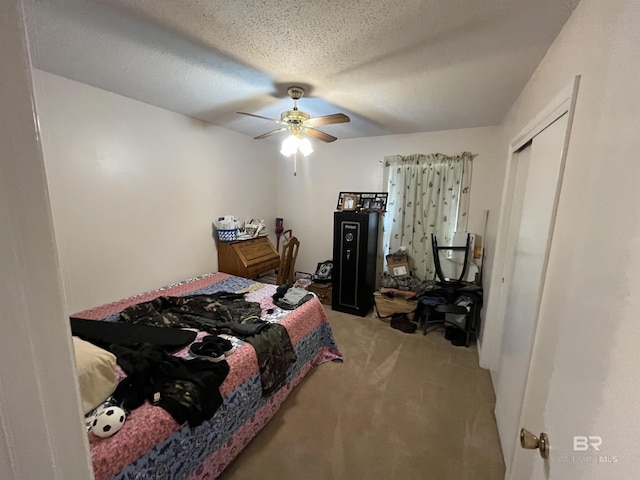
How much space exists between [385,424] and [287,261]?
2.34 m

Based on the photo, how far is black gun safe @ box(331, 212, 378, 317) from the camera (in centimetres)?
339

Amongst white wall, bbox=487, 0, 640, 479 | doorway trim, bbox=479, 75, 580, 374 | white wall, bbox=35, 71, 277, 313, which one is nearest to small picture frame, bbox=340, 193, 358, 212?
white wall, bbox=35, 71, 277, 313

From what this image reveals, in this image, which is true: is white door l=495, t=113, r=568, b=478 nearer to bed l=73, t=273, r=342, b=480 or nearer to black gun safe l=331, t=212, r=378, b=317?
bed l=73, t=273, r=342, b=480

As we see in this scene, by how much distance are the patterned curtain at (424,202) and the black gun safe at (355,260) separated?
0.41 metres

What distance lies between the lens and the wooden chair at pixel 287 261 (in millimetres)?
3688

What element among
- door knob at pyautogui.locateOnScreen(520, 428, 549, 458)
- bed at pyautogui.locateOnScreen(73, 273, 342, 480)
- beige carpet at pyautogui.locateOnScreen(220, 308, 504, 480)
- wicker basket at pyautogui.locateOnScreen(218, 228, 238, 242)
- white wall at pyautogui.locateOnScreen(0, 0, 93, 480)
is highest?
white wall at pyautogui.locateOnScreen(0, 0, 93, 480)

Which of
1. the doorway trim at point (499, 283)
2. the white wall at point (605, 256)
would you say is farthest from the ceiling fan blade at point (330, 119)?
the white wall at point (605, 256)

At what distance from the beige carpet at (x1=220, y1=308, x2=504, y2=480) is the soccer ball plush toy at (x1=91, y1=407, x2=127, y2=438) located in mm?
768

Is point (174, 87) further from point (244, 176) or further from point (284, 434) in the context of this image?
point (284, 434)

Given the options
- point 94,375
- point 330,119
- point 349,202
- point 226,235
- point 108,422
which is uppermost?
point 330,119

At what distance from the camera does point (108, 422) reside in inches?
43.8

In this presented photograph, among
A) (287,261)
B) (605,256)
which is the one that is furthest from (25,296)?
(287,261)

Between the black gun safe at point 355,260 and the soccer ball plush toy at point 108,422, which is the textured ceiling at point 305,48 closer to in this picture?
the black gun safe at point 355,260

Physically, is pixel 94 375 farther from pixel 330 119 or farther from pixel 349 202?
pixel 349 202
